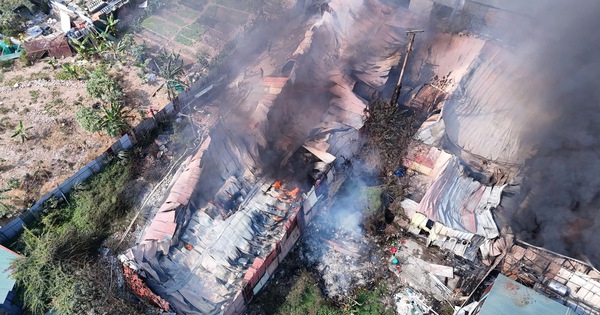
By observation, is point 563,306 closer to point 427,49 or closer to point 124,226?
point 427,49

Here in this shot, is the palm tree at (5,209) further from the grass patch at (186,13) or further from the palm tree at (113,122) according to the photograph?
the grass patch at (186,13)

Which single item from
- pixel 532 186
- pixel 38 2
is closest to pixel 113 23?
pixel 38 2

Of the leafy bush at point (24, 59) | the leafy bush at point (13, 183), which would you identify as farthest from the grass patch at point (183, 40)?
the leafy bush at point (13, 183)

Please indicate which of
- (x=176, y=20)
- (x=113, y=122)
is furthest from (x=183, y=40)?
(x=113, y=122)

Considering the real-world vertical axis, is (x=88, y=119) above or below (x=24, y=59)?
below

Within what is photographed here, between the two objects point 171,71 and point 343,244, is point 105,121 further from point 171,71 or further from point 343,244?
point 343,244

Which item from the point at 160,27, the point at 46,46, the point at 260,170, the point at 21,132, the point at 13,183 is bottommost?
the point at 13,183
